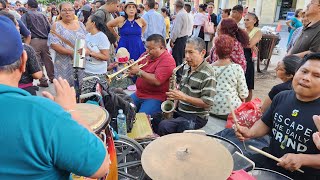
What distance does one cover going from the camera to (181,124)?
319 centimetres

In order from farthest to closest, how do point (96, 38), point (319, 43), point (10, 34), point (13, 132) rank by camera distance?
point (96, 38) → point (319, 43) → point (10, 34) → point (13, 132)

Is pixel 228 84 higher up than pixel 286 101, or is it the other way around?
pixel 286 101

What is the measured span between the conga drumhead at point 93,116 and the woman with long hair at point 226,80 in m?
1.89

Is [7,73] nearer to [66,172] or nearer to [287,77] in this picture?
[66,172]

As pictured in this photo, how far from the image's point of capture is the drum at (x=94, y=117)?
1.95 meters

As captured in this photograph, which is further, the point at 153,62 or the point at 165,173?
the point at 153,62

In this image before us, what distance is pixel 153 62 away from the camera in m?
3.86

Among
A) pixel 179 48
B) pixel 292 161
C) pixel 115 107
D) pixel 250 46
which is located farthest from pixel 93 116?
pixel 179 48

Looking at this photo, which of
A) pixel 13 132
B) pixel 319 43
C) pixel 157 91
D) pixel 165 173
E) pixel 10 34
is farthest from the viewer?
pixel 157 91

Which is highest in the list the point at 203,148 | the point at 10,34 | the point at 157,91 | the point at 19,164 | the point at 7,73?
the point at 10,34

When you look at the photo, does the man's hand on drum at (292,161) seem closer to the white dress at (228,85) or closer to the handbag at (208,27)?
the white dress at (228,85)

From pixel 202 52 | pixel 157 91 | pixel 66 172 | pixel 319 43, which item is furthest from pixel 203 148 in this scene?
pixel 319 43

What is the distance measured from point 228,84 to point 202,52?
62 cm

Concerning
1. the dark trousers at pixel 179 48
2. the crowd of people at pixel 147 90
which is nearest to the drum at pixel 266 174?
the crowd of people at pixel 147 90
